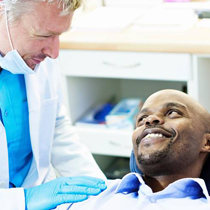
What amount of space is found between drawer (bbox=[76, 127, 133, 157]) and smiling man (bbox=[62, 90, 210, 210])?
70cm

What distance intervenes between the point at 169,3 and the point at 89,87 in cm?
55

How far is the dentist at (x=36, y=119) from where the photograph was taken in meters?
1.60

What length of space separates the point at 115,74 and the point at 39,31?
2.47 ft

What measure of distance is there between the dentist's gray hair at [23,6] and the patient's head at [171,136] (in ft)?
1.25

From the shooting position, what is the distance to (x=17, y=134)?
1817 millimetres

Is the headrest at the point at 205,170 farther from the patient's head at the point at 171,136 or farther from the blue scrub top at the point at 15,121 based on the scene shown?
the blue scrub top at the point at 15,121

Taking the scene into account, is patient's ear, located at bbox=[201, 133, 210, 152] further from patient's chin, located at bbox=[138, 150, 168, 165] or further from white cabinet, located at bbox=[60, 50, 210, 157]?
white cabinet, located at bbox=[60, 50, 210, 157]

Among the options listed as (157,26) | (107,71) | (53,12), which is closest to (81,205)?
(53,12)

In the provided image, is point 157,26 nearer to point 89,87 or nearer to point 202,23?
point 202,23

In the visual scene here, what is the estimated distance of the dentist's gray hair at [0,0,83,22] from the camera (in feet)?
5.13

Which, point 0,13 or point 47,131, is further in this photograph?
point 47,131

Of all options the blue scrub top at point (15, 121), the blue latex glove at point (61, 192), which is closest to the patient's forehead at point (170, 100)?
the blue latex glove at point (61, 192)

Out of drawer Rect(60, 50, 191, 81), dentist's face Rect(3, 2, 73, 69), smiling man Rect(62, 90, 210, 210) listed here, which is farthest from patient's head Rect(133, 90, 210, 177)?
drawer Rect(60, 50, 191, 81)

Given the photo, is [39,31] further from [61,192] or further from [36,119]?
[61,192]
